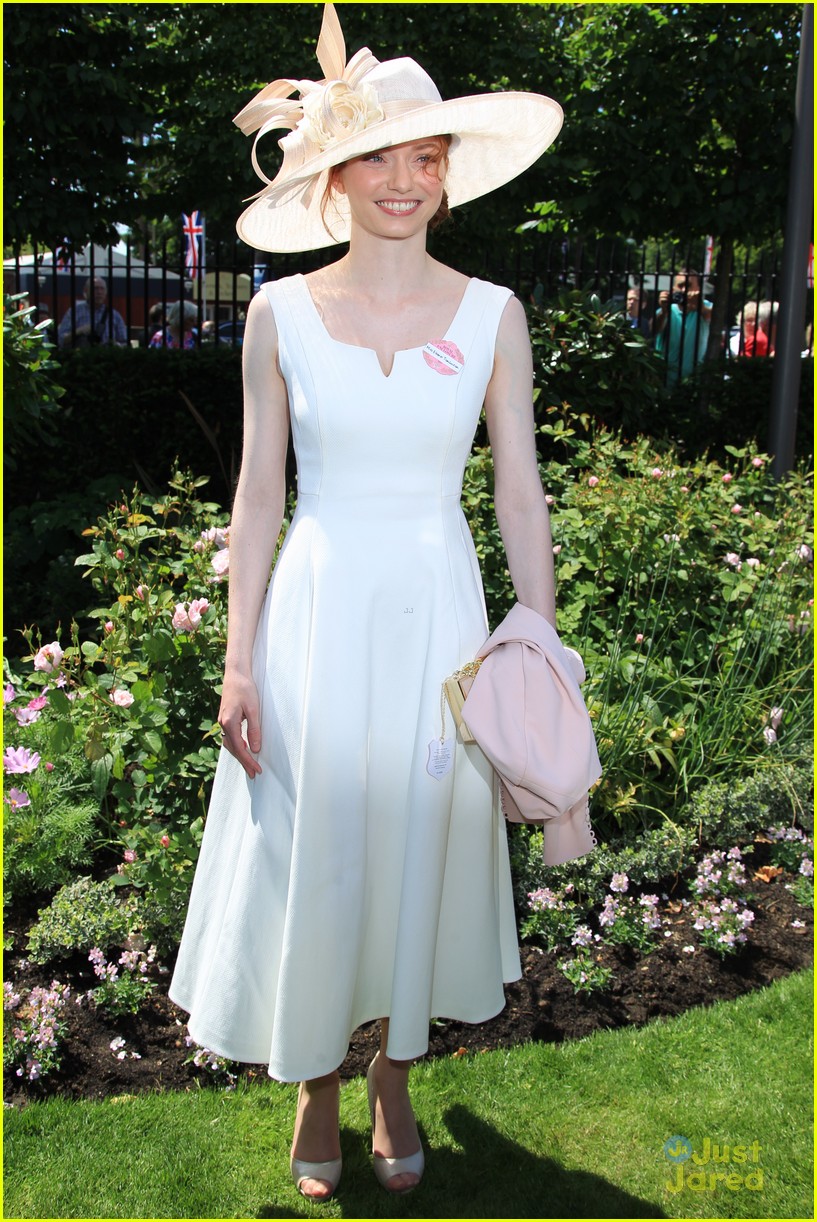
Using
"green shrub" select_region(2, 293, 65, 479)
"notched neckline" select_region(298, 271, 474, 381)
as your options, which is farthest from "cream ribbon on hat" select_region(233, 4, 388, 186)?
"green shrub" select_region(2, 293, 65, 479)

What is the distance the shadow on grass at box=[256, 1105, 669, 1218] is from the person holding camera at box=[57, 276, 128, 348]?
6437mm

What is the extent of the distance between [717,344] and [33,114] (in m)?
5.36

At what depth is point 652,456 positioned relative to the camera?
16.0ft

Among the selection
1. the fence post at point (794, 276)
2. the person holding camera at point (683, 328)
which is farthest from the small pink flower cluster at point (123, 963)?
the person holding camera at point (683, 328)

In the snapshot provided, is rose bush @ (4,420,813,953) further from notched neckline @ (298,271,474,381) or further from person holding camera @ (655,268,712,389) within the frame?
person holding camera @ (655,268,712,389)

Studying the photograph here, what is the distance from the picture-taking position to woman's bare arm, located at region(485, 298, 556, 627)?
2264mm

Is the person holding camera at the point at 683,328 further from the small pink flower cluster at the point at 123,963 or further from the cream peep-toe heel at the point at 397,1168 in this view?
the cream peep-toe heel at the point at 397,1168

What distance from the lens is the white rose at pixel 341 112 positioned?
215 centimetres

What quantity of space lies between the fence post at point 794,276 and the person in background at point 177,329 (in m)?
4.20

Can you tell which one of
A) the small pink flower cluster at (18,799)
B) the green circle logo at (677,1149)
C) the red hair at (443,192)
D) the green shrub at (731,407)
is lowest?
the green circle logo at (677,1149)

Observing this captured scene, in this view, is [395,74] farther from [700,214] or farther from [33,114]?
[700,214]

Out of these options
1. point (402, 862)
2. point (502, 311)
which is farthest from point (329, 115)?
point (402, 862)

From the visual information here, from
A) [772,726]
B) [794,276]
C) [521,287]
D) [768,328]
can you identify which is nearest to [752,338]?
[768,328]

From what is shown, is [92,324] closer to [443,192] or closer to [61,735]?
[61,735]
